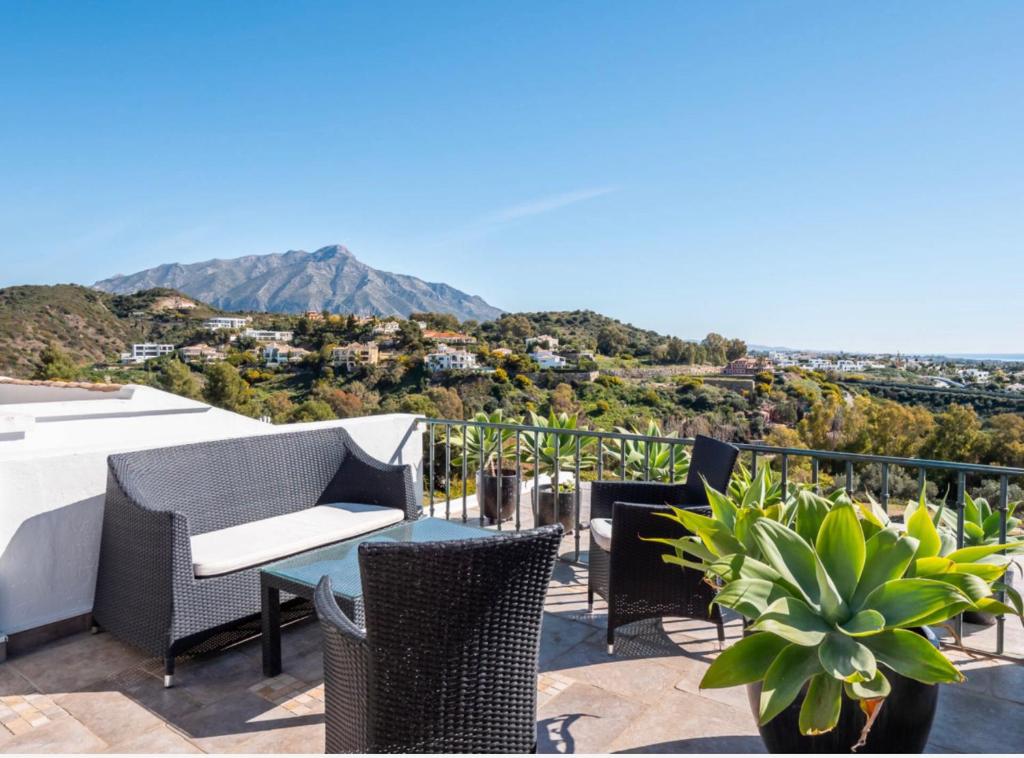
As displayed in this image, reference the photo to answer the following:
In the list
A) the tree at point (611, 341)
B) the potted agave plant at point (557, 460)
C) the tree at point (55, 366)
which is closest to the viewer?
the potted agave plant at point (557, 460)

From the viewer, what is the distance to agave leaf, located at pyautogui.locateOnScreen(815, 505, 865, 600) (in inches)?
56.8

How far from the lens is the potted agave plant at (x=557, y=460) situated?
4570mm

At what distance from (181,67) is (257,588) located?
12468mm

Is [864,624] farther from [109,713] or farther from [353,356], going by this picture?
[353,356]

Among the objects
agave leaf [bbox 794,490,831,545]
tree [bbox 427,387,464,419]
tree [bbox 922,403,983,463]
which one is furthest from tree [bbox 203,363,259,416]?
agave leaf [bbox 794,490,831,545]

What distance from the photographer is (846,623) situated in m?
1.37

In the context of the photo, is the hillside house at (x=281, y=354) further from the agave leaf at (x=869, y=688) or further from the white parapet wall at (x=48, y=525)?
the agave leaf at (x=869, y=688)

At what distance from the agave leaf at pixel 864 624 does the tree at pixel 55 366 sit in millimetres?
28720

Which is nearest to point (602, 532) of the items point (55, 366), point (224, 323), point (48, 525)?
point (48, 525)

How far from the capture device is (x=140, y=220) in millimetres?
22047

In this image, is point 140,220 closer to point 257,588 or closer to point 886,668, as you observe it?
point 257,588

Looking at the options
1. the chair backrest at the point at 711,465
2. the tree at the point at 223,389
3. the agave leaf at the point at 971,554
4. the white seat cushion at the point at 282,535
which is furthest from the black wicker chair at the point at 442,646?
the tree at the point at 223,389

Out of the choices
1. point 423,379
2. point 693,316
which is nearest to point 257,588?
point 693,316

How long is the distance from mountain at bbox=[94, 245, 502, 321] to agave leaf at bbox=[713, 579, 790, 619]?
8018 cm
